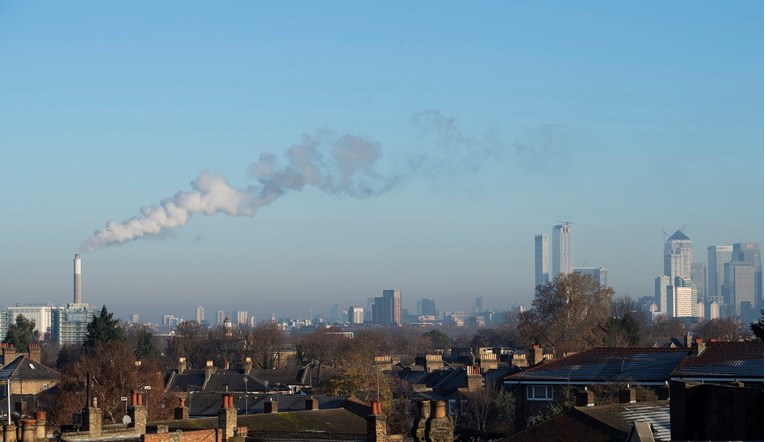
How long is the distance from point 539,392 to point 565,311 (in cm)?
4794

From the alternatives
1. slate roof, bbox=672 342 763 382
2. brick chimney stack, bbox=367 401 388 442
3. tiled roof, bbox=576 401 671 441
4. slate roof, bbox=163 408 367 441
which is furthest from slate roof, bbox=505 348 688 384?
brick chimney stack, bbox=367 401 388 442

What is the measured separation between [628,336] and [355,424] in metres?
52.7

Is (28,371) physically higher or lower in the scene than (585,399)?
lower

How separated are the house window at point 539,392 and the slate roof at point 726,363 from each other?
641 cm

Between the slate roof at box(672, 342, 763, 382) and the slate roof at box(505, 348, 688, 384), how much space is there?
2.56 m

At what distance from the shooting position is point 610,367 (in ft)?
194

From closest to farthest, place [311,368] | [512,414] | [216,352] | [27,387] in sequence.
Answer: [512,414] < [27,387] < [311,368] < [216,352]

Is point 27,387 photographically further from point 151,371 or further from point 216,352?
point 216,352

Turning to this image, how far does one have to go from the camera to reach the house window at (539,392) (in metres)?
59.1

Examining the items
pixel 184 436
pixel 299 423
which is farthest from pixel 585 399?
pixel 184 436

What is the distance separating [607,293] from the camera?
360 ft

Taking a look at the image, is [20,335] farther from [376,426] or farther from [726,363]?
[376,426]

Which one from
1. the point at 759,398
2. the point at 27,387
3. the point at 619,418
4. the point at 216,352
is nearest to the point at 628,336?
the point at 27,387

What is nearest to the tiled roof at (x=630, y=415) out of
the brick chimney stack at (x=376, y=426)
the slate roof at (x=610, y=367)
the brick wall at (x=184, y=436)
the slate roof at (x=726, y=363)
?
the brick chimney stack at (x=376, y=426)
